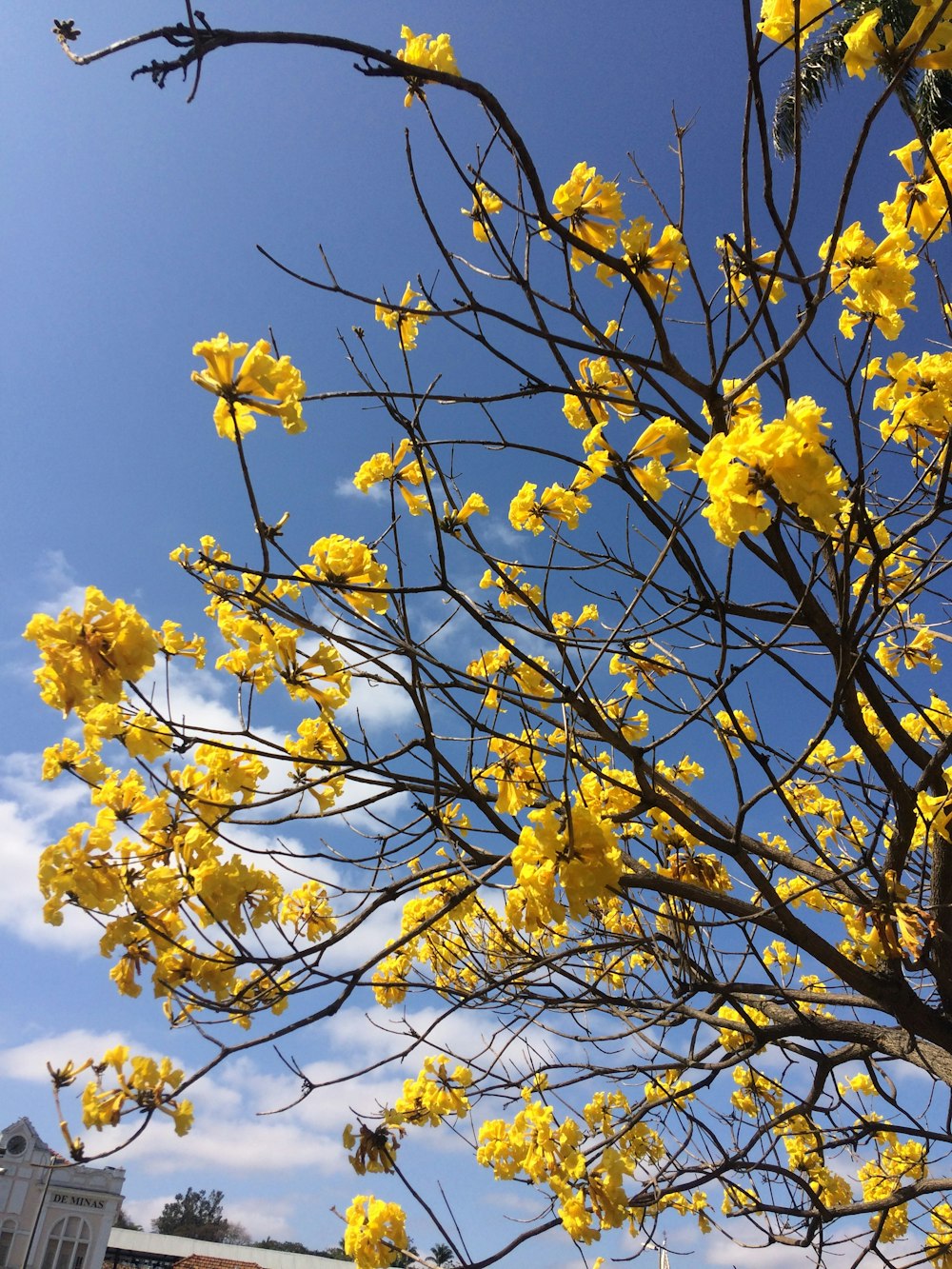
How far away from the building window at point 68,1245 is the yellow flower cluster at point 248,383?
92.2ft

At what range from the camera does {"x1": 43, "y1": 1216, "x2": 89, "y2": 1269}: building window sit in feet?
71.6

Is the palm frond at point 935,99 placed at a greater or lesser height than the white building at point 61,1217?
greater

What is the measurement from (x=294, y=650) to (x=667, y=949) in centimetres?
214

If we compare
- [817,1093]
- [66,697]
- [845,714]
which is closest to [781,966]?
[817,1093]

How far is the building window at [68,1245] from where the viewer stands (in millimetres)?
21812

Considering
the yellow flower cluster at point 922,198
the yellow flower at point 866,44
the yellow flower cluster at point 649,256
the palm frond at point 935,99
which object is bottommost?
the yellow flower cluster at point 649,256

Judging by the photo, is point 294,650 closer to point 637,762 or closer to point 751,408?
point 637,762

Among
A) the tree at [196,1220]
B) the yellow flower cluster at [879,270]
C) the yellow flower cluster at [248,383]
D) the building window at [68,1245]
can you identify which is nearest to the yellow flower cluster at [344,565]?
the yellow flower cluster at [248,383]

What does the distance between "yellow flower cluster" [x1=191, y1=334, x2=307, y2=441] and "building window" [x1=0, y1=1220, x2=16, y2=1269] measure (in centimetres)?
2915

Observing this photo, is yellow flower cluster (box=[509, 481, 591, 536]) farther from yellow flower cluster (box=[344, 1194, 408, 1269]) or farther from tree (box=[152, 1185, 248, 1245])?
tree (box=[152, 1185, 248, 1245])

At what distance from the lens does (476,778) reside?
9.29ft

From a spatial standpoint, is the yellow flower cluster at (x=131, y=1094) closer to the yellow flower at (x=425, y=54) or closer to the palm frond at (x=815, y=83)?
the yellow flower at (x=425, y=54)

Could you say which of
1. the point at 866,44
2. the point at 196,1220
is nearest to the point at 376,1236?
the point at 866,44

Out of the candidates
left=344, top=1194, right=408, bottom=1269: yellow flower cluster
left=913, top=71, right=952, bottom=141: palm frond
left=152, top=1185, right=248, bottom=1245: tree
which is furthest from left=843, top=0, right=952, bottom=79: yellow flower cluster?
left=152, top=1185, right=248, bottom=1245: tree
